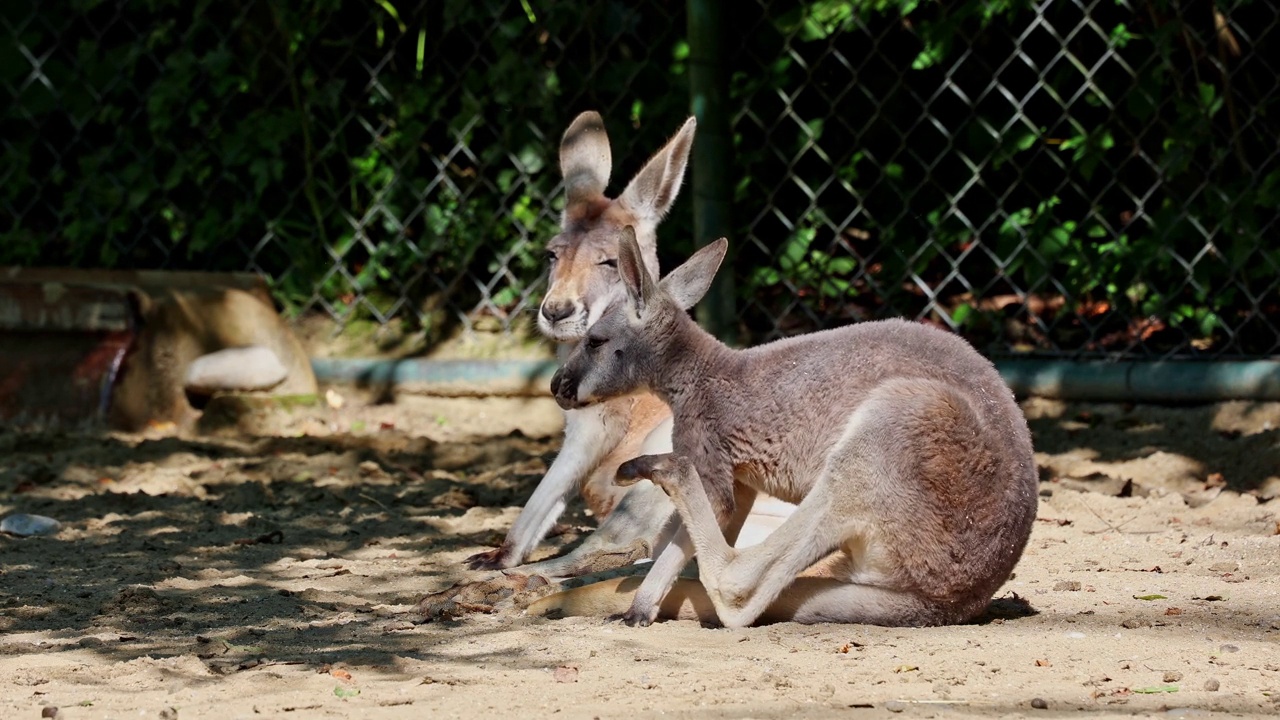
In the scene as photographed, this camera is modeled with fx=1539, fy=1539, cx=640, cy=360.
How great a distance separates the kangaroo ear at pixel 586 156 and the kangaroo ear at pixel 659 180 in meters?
0.18

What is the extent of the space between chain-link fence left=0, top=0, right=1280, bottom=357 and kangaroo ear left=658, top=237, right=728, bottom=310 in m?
2.36

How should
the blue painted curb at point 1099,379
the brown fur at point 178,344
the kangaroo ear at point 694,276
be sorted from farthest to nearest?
1. the brown fur at point 178,344
2. the blue painted curb at point 1099,379
3. the kangaroo ear at point 694,276

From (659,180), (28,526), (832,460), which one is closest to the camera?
(832,460)

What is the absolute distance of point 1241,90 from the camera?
633cm

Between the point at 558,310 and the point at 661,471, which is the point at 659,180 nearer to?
the point at 558,310

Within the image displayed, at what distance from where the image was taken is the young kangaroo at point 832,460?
3488 mm

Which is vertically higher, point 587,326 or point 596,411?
point 587,326

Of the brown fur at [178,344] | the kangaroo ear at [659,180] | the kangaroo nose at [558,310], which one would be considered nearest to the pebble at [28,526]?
the brown fur at [178,344]

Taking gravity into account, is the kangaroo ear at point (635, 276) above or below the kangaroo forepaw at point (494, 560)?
above

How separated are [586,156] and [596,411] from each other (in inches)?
39.5

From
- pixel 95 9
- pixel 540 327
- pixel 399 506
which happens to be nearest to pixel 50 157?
pixel 95 9

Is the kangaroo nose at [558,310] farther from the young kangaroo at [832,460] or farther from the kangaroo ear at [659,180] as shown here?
the young kangaroo at [832,460]


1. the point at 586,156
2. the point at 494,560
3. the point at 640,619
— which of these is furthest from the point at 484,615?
the point at 586,156

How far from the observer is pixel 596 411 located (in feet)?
15.8
